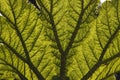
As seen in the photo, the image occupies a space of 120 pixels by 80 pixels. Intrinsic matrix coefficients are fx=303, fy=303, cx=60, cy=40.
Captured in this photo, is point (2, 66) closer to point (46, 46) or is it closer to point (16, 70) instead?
point (16, 70)

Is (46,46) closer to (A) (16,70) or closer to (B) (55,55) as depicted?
(B) (55,55)

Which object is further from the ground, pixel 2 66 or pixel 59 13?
pixel 59 13

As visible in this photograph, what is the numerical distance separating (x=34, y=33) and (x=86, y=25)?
0.82 feet

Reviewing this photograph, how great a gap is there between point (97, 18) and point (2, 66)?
52cm

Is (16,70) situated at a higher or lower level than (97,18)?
lower

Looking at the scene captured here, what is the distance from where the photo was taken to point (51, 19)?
145 cm

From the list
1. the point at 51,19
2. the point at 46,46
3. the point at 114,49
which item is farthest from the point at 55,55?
the point at 114,49

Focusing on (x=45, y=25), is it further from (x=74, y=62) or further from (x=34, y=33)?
(x=74, y=62)

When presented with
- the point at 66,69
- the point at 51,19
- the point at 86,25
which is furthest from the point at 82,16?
the point at 66,69

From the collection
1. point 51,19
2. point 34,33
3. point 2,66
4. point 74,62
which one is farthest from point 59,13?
point 2,66

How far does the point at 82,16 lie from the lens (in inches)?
57.4

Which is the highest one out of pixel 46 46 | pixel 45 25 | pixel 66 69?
pixel 45 25

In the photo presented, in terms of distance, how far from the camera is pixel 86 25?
145cm

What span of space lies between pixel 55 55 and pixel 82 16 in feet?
0.76
